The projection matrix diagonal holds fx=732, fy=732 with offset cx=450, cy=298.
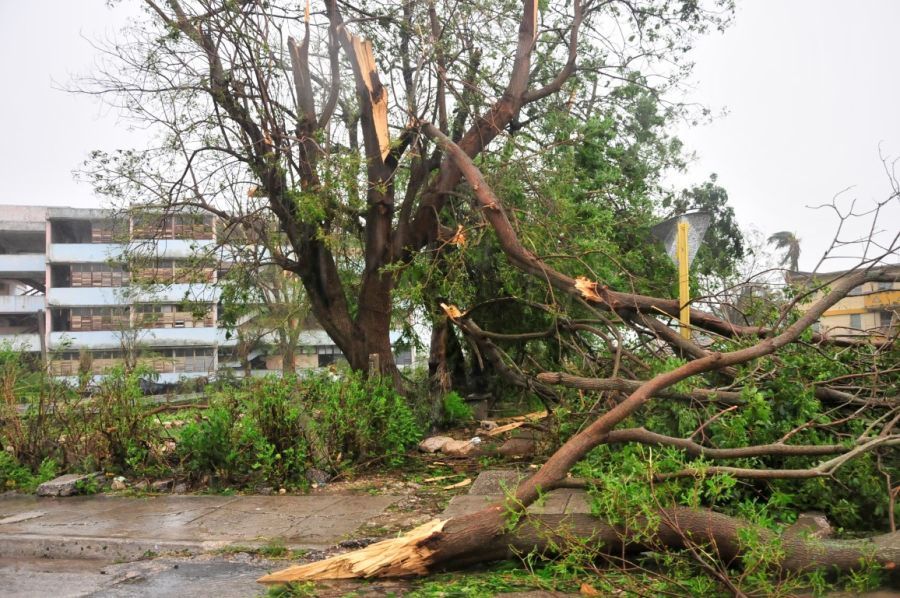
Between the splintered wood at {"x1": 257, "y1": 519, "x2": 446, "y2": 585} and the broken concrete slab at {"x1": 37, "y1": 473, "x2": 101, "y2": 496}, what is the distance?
181 inches

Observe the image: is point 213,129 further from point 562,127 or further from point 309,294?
point 562,127

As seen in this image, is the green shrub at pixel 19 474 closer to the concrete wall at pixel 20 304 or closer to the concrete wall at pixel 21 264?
the concrete wall at pixel 21 264

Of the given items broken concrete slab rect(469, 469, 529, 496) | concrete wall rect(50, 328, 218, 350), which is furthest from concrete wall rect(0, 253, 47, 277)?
broken concrete slab rect(469, 469, 529, 496)

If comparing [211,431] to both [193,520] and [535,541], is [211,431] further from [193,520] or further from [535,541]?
[535,541]

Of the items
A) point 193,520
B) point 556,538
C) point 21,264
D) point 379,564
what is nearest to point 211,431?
point 193,520

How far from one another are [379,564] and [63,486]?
17.3 feet

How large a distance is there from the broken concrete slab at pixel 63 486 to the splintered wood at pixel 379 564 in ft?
15.1

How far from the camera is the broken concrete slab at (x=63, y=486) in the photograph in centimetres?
827

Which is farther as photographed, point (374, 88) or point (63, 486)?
point (374, 88)

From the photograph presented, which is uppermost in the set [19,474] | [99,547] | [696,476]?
[696,476]

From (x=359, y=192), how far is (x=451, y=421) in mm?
3933

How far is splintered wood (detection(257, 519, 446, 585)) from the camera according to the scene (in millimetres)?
4750

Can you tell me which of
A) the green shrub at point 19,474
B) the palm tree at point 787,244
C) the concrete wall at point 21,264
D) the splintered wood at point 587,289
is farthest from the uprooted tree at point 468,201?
the concrete wall at point 21,264

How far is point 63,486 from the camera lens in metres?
8.27
